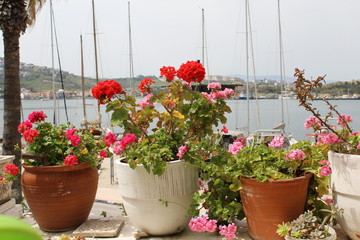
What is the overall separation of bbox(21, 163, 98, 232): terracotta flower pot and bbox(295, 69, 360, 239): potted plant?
1.98 metres

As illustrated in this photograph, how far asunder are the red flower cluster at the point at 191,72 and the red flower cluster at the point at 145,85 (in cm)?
33

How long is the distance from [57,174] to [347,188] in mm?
2315

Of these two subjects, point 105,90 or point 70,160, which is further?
point 70,160

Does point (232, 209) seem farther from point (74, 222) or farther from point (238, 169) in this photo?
point (74, 222)

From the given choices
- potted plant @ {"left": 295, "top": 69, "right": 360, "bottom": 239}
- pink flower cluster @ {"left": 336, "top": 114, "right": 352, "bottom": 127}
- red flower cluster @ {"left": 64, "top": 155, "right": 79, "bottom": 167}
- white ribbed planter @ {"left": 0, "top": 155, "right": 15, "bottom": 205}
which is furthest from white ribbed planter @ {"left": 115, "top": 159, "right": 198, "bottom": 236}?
white ribbed planter @ {"left": 0, "top": 155, "right": 15, "bottom": 205}

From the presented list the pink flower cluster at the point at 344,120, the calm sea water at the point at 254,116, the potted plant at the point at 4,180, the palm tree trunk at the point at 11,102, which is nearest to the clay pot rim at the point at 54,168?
the potted plant at the point at 4,180

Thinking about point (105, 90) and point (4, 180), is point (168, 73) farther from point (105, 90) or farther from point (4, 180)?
point (4, 180)

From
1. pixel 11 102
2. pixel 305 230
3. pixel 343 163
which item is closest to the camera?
pixel 305 230

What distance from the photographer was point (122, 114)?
3102 millimetres

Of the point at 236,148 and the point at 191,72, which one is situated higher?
the point at 191,72

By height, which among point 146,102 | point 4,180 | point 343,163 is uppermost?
point 146,102

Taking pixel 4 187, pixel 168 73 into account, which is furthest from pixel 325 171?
pixel 4 187

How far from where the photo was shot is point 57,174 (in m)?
3.28

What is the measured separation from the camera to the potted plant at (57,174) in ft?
10.8
